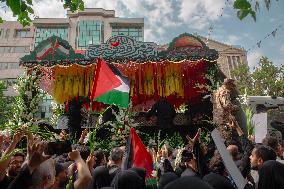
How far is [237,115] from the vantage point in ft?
29.3

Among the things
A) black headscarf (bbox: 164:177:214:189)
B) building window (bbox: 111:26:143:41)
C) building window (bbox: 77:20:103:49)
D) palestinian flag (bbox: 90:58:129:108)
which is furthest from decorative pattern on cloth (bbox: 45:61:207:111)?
building window (bbox: 111:26:143:41)

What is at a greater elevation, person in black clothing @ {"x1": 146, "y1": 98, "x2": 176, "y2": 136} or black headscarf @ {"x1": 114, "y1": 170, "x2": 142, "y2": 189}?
person in black clothing @ {"x1": 146, "y1": 98, "x2": 176, "y2": 136}

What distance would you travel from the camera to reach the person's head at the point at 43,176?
271 cm

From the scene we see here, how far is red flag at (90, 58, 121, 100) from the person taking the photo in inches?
237

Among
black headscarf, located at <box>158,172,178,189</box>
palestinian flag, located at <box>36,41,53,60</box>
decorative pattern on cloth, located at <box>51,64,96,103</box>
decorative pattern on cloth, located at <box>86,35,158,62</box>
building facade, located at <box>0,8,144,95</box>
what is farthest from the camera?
building facade, located at <box>0,8,144,95</box>

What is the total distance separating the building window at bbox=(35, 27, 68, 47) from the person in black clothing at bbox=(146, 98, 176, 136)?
41.9 m

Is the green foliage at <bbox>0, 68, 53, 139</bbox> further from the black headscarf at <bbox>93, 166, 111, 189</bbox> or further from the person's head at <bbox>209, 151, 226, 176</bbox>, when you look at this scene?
the person's head at <bbox>209, 151, 226, 176</bbox>

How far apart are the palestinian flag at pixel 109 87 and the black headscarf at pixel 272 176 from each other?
2.86m

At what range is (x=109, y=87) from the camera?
6059 mm

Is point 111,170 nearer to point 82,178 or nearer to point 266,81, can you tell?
point 82,178

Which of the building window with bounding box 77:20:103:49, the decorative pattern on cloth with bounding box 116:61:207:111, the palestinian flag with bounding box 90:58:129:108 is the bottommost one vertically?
the palestinian flag with bounding box 90:58:129:108

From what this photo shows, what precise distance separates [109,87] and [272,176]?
3220mm

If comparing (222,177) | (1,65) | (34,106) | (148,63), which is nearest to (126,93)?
(222,177)

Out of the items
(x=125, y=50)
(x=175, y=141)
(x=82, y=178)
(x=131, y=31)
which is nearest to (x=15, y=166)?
(x=82, y=178)
